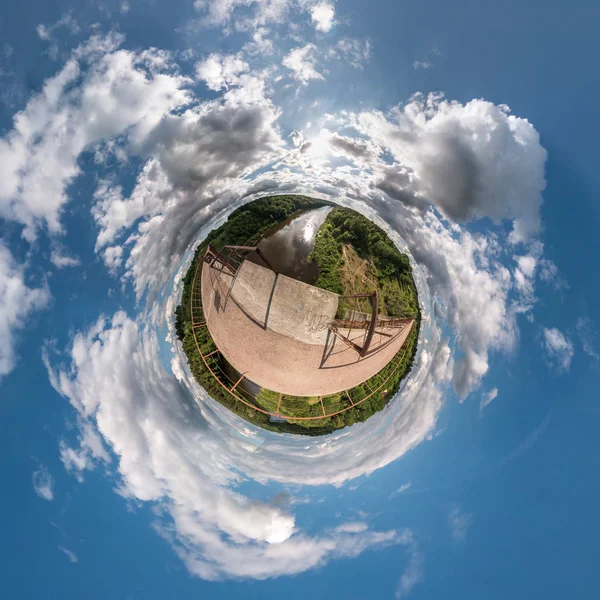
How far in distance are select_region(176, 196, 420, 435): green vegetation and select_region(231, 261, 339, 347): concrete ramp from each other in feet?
2.76

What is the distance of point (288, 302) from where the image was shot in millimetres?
17281

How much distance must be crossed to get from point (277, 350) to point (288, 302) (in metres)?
2.58

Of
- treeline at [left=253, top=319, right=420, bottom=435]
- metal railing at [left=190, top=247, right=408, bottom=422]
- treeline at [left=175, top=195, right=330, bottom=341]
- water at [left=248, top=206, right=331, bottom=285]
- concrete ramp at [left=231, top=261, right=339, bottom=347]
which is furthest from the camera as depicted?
treeline at [left=253, top=319, right=420, bottom=435]

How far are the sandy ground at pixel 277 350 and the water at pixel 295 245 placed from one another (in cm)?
91

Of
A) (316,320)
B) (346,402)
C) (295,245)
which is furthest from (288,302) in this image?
(346,402)

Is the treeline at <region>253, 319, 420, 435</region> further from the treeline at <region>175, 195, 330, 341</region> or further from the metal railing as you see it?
the treeline at <region>175, 195, 330, 341</region>

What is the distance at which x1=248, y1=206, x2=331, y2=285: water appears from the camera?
17641mm

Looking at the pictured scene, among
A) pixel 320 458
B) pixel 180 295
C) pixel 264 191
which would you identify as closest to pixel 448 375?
pixel 320 458

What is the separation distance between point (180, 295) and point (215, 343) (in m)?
2.96

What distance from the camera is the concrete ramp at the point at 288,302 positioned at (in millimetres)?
17234

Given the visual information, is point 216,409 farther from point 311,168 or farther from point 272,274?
point 311,168

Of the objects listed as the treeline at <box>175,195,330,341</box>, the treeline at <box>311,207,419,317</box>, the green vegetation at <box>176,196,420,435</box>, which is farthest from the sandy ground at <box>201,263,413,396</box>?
the treeline at <box>175,195,330,341</box>

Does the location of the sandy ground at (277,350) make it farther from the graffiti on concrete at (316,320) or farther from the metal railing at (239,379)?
the graffiti on concrete at (316,320)

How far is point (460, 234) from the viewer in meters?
14.6
